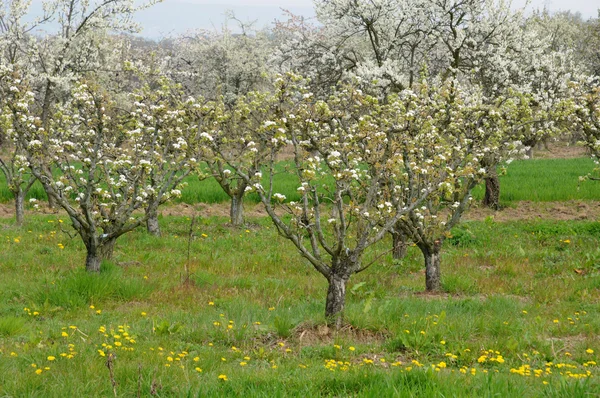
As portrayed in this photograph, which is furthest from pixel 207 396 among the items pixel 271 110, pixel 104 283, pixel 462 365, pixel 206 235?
pixel 206 235

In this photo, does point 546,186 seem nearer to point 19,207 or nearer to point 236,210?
point 236,210

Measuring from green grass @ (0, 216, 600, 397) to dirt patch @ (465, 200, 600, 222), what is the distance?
11.5 ft

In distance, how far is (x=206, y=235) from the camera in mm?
15969

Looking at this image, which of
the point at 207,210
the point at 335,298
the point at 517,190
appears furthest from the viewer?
the point at 517,190

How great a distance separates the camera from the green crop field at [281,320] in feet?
18.1

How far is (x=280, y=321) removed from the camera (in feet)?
25.6

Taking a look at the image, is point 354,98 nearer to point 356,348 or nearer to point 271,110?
point 271,110

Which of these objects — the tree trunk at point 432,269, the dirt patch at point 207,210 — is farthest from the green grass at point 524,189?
the tree trunk at point 432,269

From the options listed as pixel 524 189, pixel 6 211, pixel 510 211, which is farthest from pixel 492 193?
pixel 6 211

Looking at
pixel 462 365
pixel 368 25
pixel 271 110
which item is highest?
pixel 368 25

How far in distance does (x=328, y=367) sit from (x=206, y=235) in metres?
10.1

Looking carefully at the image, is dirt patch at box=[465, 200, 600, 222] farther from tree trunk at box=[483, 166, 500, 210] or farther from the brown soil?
tree trunk at box=[483, 166, 500, 210]

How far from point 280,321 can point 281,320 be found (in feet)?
0.18

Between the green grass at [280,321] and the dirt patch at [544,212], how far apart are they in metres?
3.51
